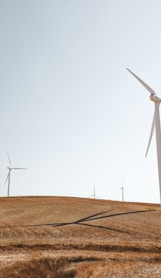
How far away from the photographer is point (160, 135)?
41.6m

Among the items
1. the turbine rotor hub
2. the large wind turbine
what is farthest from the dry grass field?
the turbine rotor hub

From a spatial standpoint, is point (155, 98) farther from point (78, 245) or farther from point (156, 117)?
point (78, 245)

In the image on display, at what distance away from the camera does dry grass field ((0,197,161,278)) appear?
727 inches

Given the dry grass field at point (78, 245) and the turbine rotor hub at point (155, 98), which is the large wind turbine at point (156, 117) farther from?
the dry grass field at point (78, 245)

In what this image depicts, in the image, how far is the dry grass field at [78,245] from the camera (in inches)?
727

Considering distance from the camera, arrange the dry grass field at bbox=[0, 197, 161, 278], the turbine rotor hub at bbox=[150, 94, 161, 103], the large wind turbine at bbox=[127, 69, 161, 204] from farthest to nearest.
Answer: the turbine rotor hub at bbox=[150, 94, 161, 103]
the large wind turbine at bbox=[127, 69, 161, 204]
the dry grass field at bbox=[0, 197, 161, 278]

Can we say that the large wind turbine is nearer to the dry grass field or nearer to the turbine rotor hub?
the turbine rotor hub

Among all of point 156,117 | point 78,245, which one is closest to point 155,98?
point 156,117

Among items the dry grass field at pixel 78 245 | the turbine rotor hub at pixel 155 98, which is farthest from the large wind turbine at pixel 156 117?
the dry grass field at pixel 78 245

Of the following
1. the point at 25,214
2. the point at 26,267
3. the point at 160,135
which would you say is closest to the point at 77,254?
the point at 26,267

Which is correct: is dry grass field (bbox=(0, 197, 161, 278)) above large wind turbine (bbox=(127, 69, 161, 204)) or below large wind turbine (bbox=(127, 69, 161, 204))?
below

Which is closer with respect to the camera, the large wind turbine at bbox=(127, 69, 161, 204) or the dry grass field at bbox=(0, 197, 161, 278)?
the dry grass field at bbox=(0, 197, 161, 278)

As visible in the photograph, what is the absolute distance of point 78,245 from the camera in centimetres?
2436

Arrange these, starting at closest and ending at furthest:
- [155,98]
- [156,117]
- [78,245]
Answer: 1. [78,245]
2. [156,117]
3. [155,98]
